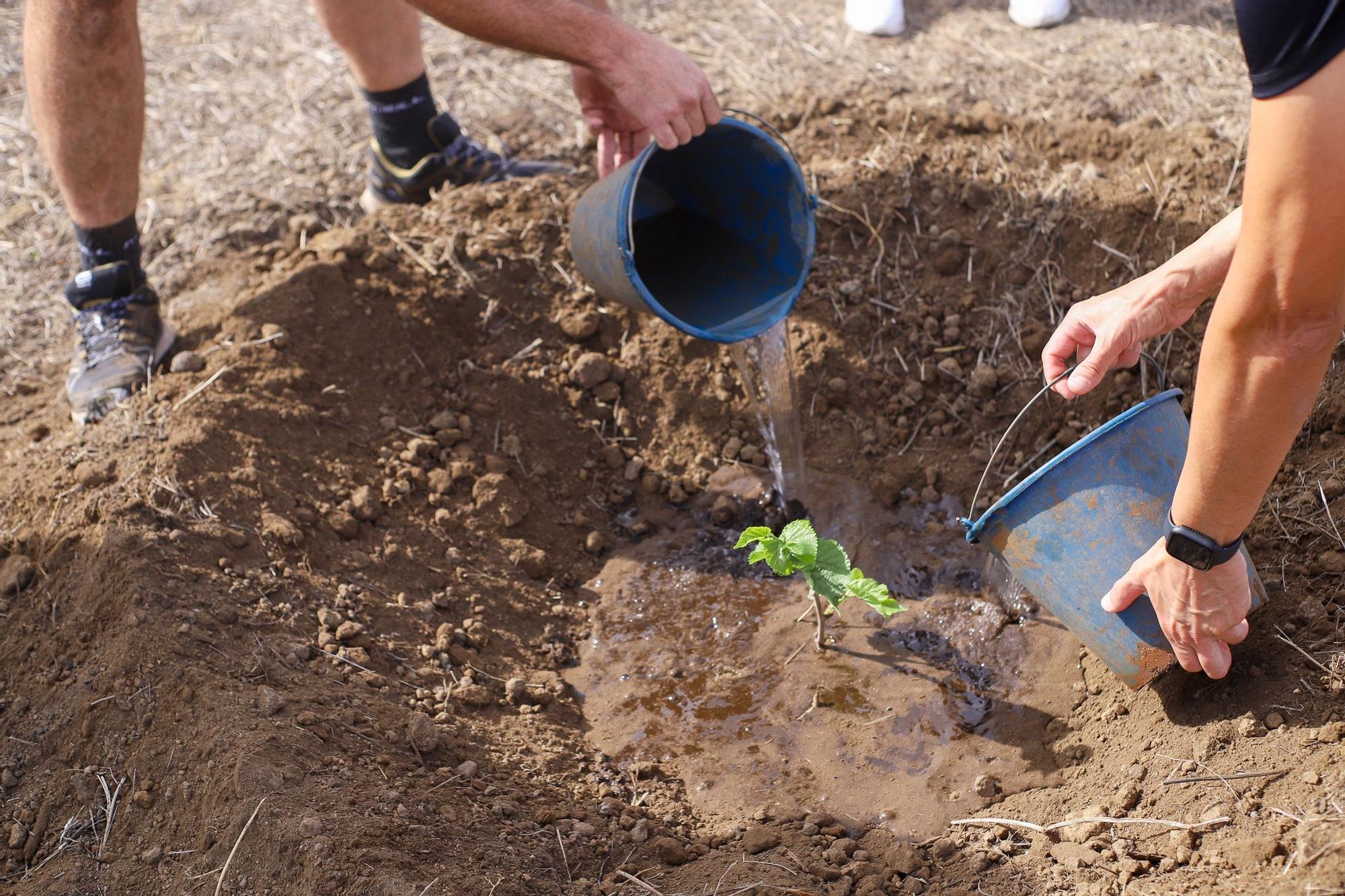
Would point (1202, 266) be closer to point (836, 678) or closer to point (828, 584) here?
point (828, 584)

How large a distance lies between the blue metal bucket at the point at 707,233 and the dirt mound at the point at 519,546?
27 cm

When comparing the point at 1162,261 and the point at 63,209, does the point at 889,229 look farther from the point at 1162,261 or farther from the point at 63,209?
the point at 63,209

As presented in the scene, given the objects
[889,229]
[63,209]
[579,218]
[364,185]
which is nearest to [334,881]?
[579,218]

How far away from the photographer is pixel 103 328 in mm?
3320

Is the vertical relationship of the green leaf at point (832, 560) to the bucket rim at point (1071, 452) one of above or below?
below

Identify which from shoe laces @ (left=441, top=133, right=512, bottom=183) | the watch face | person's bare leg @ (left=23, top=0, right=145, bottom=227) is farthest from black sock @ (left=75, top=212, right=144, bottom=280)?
the watch face

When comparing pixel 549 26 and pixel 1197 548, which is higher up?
pixel 549 26

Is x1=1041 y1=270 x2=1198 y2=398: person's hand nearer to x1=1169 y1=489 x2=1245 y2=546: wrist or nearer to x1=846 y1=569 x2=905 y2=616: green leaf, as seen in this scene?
x1=1169 y1=489 x2=1245 y2=546: wrist

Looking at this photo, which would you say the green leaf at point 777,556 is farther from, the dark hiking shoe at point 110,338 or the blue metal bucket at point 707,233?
the dark hiking shoe at point 110,338

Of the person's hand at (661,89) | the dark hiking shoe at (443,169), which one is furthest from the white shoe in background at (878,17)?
the person's hand at (661,89)

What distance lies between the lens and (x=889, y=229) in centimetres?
363

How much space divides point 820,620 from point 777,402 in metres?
0.78

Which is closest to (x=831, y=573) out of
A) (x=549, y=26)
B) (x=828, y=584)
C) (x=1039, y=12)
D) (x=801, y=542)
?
(x=828, y=584)

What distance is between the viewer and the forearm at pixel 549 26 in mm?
2689
